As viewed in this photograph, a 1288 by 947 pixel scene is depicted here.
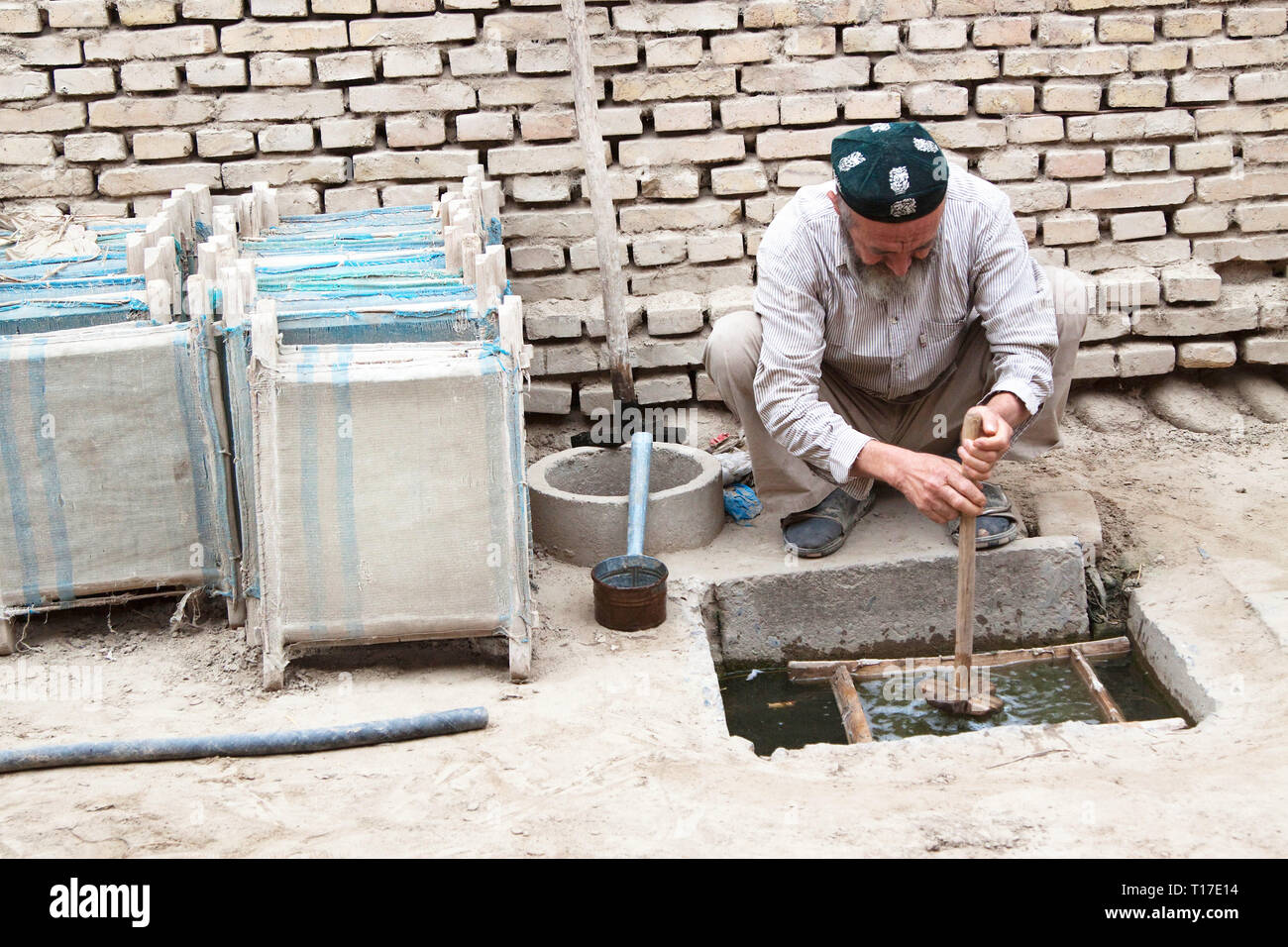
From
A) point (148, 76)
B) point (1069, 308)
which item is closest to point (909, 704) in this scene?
point (1069, 308)

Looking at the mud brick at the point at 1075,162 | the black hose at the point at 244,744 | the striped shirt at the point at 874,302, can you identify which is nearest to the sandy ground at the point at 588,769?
the black hose at the point at 244,744

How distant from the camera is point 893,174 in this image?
126 inches

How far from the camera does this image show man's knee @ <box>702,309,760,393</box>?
378 cm

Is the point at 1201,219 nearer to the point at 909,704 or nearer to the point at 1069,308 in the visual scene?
the point at 1069,308

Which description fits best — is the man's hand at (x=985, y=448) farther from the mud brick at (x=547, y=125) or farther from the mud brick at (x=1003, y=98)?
the mud brick at (x=547, y=125)

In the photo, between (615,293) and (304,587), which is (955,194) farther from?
(304,587)

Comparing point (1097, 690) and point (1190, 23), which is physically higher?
point (1190, 23)

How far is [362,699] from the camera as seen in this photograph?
3152mm

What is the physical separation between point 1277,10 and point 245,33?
3735 mm

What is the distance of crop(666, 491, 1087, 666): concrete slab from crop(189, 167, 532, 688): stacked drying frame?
2.70 feet

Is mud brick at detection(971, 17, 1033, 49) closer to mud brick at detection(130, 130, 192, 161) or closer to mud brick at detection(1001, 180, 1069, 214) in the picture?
mud brick at detection(1001, 180, 1069, 214)

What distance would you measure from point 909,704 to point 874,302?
3.64 feet

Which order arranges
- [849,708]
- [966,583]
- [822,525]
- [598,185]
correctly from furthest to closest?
[598,185], [822,525], [849,708], [966,583]
